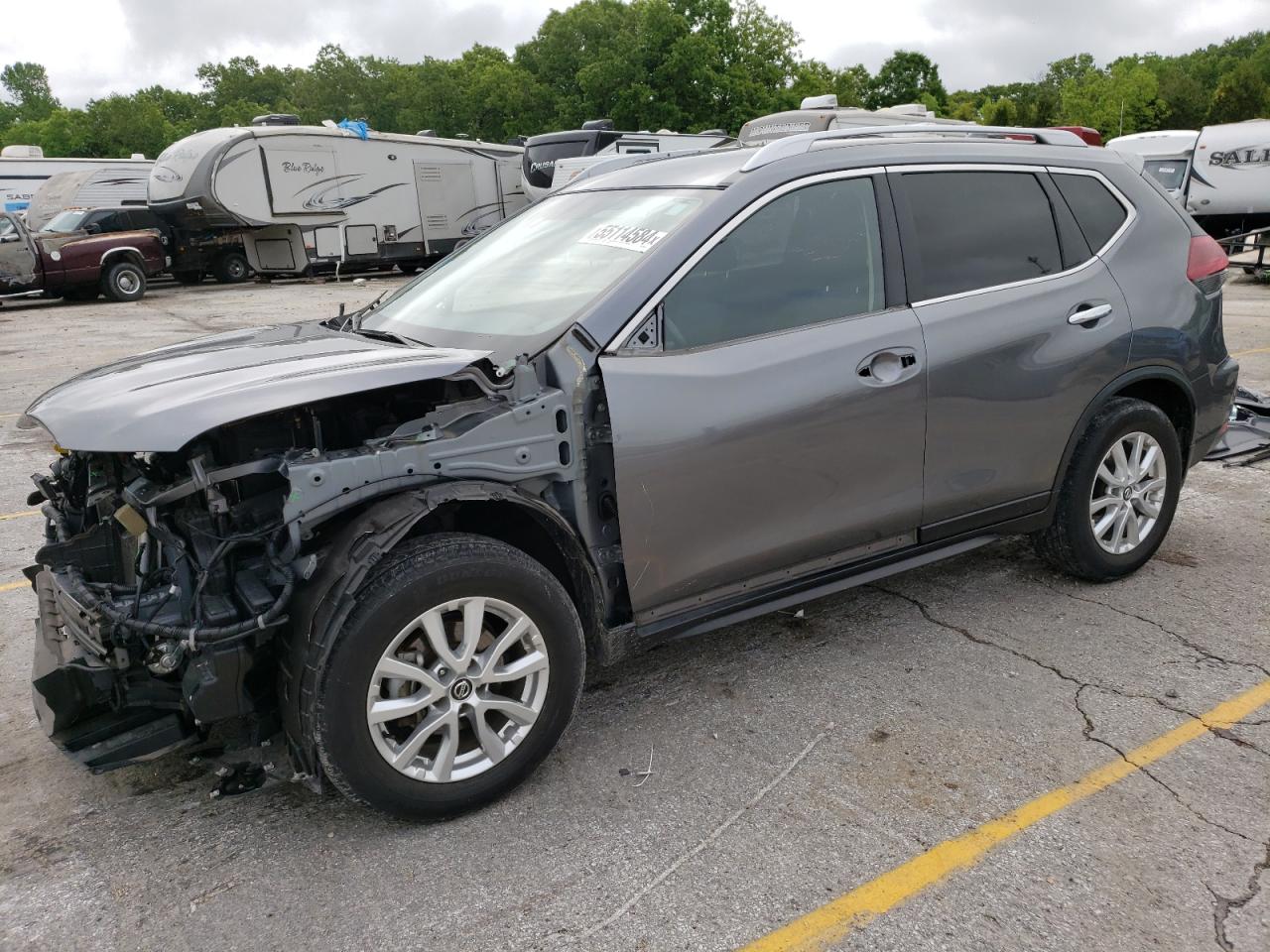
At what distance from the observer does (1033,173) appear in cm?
395

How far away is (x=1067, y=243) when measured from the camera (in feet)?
12.9

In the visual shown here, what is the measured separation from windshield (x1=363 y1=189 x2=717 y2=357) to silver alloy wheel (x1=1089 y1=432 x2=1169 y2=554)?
2144 mm

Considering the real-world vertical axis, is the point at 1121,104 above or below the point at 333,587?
above

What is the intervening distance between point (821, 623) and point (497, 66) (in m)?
62.2

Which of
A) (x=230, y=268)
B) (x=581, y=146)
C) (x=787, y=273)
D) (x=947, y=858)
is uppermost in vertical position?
(x=581, y=146)

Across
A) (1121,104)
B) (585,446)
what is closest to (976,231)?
(585,446)

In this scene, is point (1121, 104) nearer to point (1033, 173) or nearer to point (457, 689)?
point (1033, 173)

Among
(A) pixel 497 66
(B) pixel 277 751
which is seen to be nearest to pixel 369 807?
(B) pixel 277 751

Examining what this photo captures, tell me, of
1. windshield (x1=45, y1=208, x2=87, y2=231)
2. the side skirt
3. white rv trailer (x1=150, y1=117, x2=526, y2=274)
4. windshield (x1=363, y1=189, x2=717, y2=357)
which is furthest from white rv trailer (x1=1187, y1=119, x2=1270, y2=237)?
windshield (x1=45, y1=208, x2=87, y2=231)

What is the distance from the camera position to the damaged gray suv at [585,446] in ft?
8.56

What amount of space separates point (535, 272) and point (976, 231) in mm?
1678

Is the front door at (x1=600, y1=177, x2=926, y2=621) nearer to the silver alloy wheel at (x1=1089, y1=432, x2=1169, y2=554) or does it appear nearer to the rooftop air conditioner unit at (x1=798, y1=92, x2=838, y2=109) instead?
the silver alloy wheel at (x1=1089, y1=432, x2=1169, y2=554)

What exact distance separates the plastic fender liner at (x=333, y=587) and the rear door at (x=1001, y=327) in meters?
1.71

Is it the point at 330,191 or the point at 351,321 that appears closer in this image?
the point at 351,321
